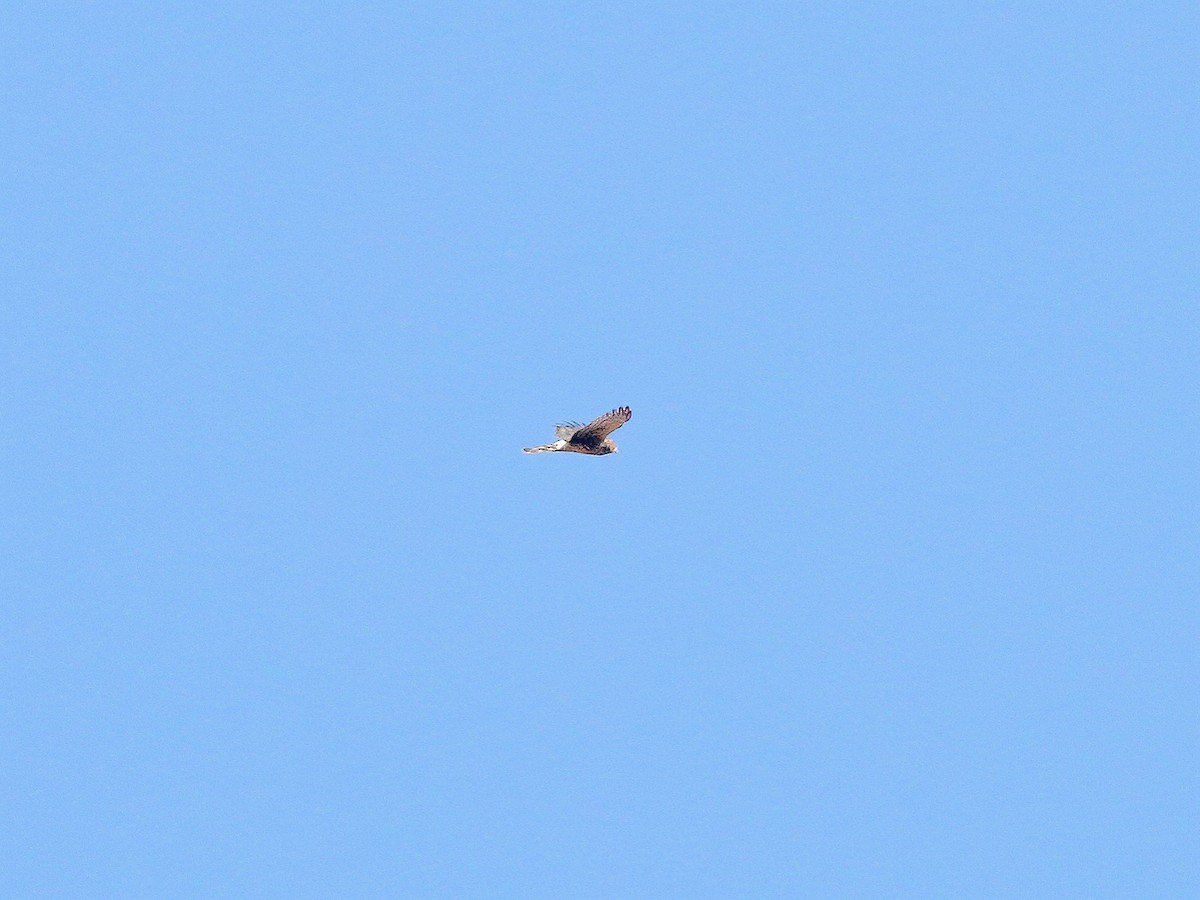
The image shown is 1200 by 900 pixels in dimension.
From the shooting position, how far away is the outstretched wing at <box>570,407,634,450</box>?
76188 mm

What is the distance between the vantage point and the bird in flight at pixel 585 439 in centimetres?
7719

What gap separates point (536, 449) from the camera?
78.9 meters

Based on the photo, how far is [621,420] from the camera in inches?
3012

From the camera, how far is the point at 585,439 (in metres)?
78.2

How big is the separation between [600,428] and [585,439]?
41.4 inches

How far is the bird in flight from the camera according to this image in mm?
77188

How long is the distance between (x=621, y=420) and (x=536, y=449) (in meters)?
4.06

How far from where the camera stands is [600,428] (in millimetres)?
77375

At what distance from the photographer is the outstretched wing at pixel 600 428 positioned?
76188mm
